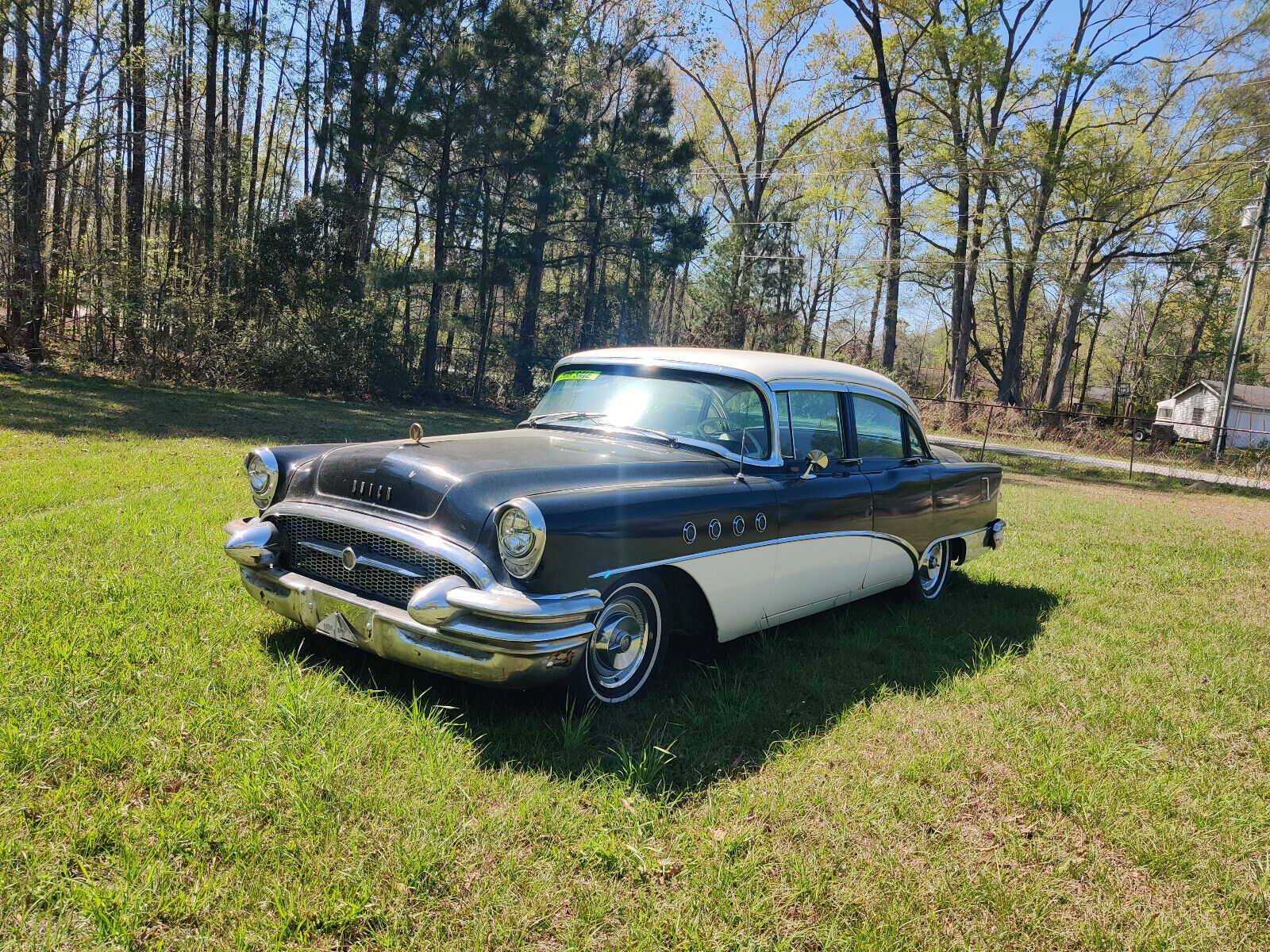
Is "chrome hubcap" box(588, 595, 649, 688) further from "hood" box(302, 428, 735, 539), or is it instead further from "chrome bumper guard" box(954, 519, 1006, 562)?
"chrome bumper guard" box(954, 519, 1006, 562)

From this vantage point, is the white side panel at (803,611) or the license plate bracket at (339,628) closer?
the license plate bracket at (339,628)

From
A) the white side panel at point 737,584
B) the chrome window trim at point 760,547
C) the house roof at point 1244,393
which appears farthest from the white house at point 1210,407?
the white side panel at point 737,584

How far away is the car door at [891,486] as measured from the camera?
4887 millimetres

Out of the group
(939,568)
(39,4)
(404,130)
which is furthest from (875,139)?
(939,568)

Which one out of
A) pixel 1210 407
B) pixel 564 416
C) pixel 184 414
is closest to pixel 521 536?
pixel 564 416

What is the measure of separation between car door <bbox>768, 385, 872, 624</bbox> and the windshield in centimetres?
20

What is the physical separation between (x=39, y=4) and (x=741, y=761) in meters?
20.1

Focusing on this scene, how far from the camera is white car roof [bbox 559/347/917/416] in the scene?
14.3 feet

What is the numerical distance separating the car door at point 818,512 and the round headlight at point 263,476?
2.63 metres

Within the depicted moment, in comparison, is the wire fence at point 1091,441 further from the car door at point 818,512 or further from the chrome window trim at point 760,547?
the car door at point 818,512

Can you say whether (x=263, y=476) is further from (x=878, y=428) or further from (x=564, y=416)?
(x=878, y=428)

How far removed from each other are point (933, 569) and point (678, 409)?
2.75 m

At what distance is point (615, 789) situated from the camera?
111 inches

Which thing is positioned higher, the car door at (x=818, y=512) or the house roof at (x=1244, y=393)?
the house roof at (x=1244, y=393)
